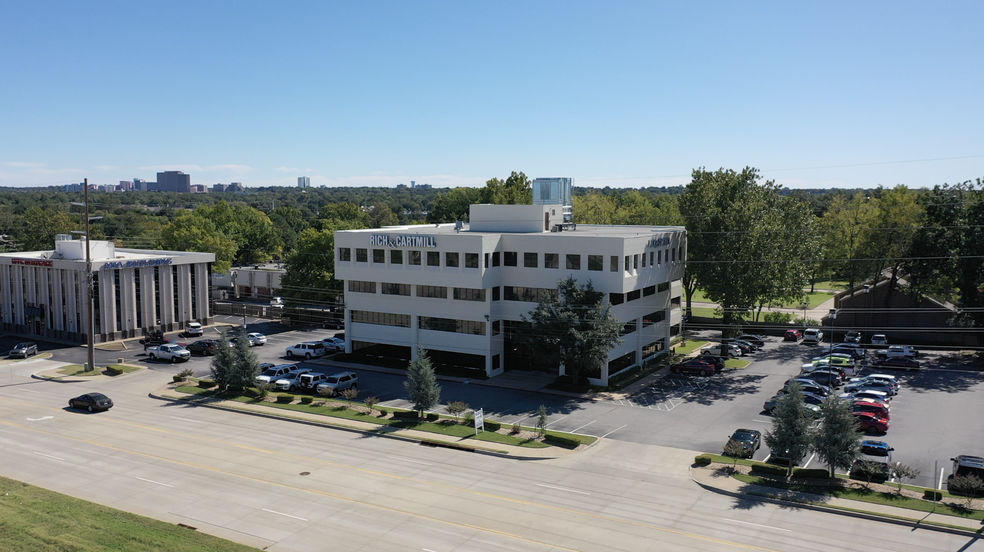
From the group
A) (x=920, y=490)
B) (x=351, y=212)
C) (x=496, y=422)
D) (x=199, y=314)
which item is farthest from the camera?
(x=351, y=212)

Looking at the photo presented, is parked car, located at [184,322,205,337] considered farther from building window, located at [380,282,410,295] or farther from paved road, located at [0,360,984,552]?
paved road, located at [0,360,984,552]

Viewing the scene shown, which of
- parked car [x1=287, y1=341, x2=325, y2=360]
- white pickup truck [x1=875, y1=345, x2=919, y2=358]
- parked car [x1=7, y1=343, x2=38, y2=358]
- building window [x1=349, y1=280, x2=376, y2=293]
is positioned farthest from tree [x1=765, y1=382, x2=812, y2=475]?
parked car [x1=7, y1=343, x2=38, y2=358]

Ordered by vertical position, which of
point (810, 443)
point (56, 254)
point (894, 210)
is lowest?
point (810, 443)

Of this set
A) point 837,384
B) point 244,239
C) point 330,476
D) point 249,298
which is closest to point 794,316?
point 837,384

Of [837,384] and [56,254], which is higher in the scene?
[56,254]

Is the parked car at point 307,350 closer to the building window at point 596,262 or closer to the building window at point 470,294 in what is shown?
the building window at point 470,294

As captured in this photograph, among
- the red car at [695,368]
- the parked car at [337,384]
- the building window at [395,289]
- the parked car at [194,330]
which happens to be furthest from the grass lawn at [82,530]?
the parked car at [194,330]

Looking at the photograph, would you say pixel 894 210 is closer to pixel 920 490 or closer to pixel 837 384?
pixel 837 384
